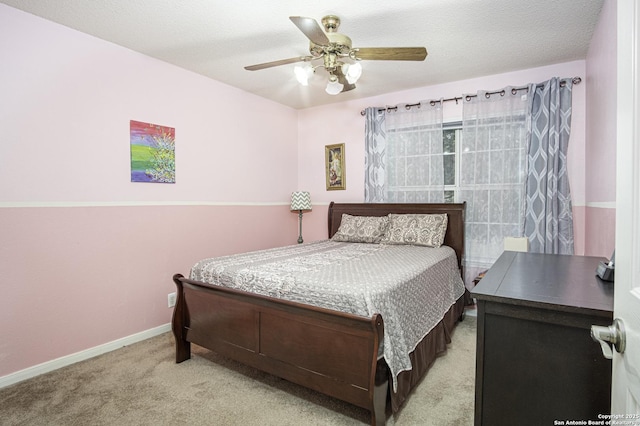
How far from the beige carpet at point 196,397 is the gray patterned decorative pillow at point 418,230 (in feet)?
3.75

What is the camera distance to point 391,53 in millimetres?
2105

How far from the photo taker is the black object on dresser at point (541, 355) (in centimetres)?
106

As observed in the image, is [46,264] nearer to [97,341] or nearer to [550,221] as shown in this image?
[97,341]

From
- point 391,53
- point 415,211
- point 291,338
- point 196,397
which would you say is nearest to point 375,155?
point 415,211

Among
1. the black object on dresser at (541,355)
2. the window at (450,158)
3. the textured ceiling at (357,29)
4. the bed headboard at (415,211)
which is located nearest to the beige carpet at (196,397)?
the black object on dresser at (541,355)

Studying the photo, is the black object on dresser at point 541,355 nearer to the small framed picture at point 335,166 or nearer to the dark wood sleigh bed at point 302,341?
the dark wood sleigh bed at point 302,341

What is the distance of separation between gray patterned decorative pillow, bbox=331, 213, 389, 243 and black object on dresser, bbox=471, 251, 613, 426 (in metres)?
2.38

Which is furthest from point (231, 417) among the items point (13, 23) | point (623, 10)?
point (13, 23)

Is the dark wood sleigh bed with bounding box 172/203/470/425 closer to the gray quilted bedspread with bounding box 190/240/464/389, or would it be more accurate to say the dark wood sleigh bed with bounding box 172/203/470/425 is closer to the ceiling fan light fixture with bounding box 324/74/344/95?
the gray quilted bedspread with bounding box 190/240/464/389

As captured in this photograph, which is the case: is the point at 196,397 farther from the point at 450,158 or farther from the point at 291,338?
the point at 450,158

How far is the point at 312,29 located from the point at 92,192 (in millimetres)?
2108

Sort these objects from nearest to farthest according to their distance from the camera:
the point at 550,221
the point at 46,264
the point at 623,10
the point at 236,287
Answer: the point at 623,10 < the point at 236,287 < the point at 46,264 < the point at 550,221

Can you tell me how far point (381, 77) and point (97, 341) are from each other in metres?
3.55

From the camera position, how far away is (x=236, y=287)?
2.21 metres
